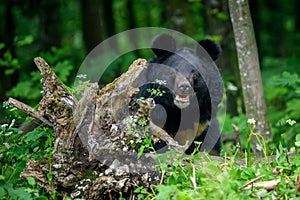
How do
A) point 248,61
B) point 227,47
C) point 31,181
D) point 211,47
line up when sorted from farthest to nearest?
point 227,47
point 211,47
point 248,61
point 31,181

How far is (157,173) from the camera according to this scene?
15.2 feet

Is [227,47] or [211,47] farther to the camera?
[227,47]

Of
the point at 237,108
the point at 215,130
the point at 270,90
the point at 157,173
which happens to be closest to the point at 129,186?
the point at 157,173

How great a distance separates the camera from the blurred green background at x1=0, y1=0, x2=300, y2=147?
8.68m

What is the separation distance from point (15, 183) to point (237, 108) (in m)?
5.94

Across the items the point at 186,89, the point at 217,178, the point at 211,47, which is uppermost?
the point at 211,47

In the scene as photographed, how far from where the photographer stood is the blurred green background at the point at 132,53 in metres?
8.68

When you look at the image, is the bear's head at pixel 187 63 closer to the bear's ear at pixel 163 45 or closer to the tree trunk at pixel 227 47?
the bear's ear at pixel 163 45

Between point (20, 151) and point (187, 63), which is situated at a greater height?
point (187, 63)

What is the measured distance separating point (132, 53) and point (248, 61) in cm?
908

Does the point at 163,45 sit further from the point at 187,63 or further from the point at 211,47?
the point at 211,47

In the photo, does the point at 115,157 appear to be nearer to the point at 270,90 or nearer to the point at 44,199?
the point at 44,199

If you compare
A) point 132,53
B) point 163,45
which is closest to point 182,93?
point 163,45

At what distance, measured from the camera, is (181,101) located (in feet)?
19.6
